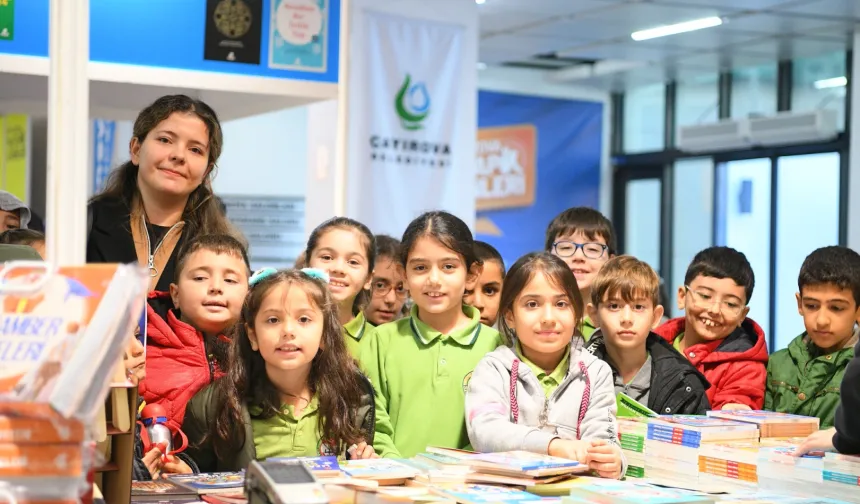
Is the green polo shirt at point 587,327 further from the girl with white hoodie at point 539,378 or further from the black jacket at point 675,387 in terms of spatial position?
the girl with white hoodie at point 539,378

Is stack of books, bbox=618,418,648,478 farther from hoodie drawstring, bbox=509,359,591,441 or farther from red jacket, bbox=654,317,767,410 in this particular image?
red jacket, bbox=654,317,767,410

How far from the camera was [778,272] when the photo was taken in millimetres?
10141

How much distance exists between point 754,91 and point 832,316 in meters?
7.57

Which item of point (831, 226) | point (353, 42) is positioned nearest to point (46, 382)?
point (353, 42)

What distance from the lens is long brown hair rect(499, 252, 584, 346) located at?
263 cm

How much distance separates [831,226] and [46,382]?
30.5ft

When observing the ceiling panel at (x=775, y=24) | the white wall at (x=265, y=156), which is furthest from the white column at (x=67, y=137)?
the white wall at (x=265, y=156)

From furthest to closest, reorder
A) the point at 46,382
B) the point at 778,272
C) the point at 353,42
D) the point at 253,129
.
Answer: the point at 778,272 < the point at 253,129 < the point at 353,42 < the point at 46,382

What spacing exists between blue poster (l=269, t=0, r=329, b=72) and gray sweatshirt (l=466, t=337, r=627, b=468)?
1.41 m

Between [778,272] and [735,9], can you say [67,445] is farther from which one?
[778,272]

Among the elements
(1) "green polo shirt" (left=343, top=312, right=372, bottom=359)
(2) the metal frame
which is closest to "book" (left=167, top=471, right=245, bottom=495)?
(1) "green polo shirt" (left=343, top=312, right=372, bottom=359)

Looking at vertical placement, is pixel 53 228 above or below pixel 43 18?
below

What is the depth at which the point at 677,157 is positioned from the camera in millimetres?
11031

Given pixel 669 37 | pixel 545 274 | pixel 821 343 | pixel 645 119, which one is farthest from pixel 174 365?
pixel 645 119
